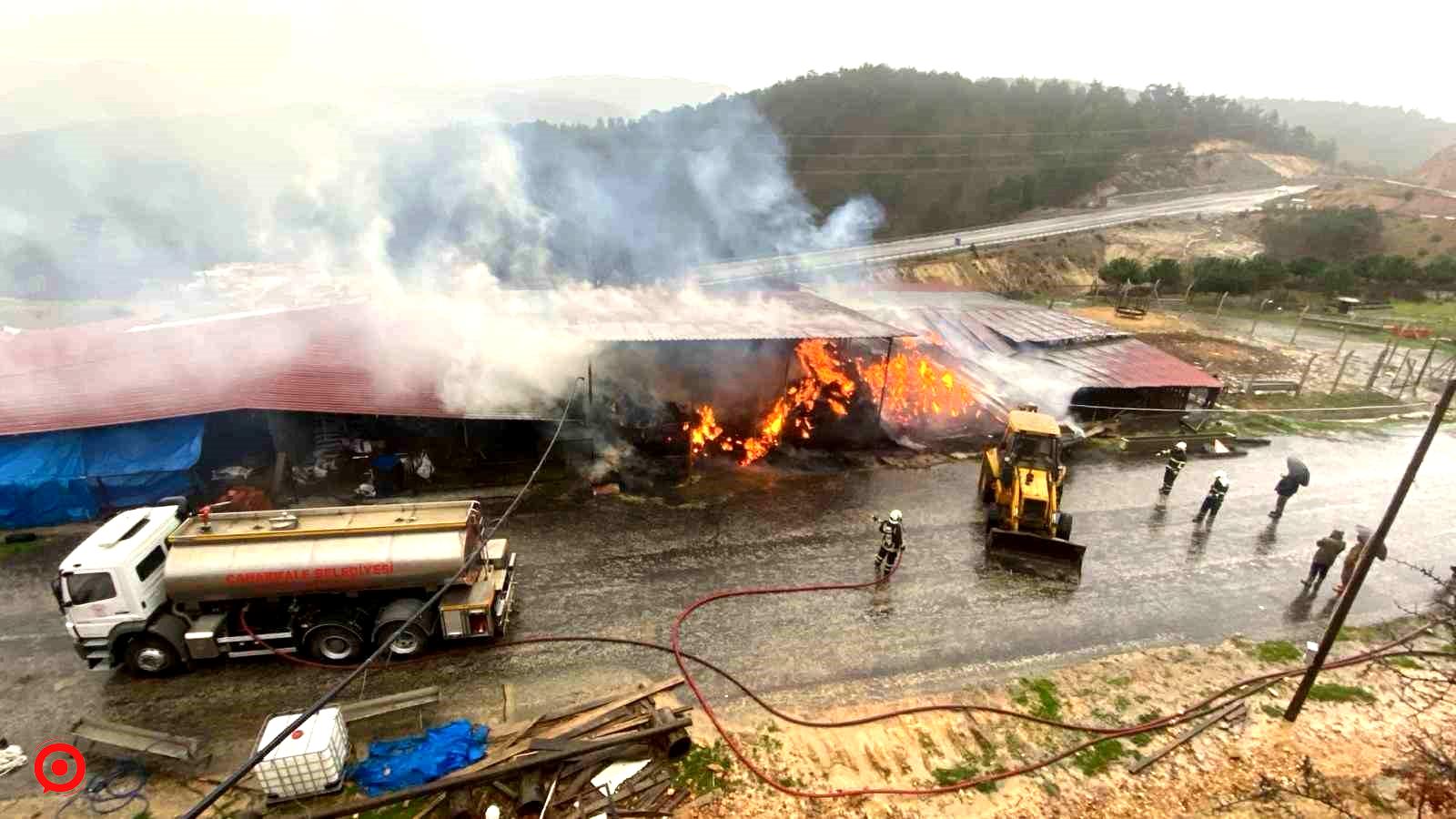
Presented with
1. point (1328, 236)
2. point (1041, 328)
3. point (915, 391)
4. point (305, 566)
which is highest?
point (1328, 236)

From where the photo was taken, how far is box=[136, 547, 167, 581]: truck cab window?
437 inches

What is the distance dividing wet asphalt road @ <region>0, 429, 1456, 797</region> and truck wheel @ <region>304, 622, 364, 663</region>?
1.31 ft

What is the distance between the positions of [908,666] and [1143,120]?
269 feet

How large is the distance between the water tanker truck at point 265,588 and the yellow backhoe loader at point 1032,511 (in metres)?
11.9

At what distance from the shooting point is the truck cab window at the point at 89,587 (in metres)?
10.6

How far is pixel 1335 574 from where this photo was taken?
1605 centimetres

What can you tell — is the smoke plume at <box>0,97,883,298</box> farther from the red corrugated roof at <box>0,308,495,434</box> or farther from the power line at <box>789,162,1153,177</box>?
the power line at <box>789,162,1153,177</box>

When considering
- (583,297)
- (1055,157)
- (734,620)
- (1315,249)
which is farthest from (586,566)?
(1055,157)

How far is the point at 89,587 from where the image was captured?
1068 cm

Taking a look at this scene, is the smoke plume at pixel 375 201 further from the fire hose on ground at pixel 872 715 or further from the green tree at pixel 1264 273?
the green tree at pixel 1264 273

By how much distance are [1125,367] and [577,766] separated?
986 inches

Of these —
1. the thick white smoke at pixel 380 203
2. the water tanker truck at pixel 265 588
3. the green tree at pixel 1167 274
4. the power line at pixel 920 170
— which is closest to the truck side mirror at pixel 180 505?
the water tanker truck at pixel 265 588

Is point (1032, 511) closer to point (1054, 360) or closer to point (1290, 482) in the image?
point (1290, 482)
